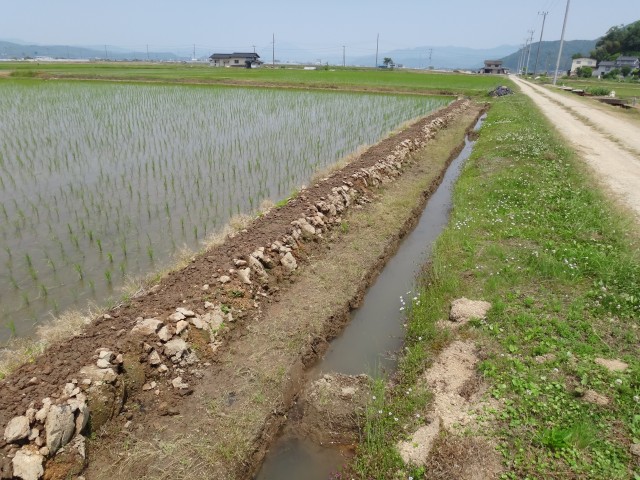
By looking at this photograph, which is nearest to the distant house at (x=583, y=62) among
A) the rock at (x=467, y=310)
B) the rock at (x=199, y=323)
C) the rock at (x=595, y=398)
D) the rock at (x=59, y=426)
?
the rock at (x=467, y=310)

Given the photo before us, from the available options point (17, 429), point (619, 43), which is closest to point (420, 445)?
point (17, 429)

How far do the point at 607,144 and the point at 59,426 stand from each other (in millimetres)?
19997

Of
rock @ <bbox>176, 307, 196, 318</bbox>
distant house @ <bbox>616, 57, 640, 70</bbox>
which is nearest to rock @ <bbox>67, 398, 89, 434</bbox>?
rock @ <bbox>176, 307, 196, 318</bbox>

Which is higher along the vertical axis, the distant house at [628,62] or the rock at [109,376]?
the distant house at [628,62]

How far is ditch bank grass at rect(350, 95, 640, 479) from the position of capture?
3.84 m

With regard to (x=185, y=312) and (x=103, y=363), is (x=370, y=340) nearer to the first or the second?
(x=185, y=312)

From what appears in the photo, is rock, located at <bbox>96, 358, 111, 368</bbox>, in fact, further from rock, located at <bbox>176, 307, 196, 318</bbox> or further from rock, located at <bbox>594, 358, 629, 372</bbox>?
rock, located at <bbox>594, 358, 629, 372</bbox>

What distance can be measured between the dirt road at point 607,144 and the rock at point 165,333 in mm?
9583

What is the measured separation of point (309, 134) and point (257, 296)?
12753 millimetres

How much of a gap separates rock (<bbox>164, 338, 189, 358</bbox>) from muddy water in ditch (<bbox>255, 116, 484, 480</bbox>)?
5.20 feet

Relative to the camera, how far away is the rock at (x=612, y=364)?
4.65m

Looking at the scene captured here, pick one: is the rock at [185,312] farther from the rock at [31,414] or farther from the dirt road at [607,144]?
the dirt road at [607,144]

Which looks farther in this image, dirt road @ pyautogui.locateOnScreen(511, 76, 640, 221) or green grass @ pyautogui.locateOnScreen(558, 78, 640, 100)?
green grass @ pyautogui.locateOnScreen(558, 78, 640, 100)

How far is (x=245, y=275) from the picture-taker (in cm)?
632
